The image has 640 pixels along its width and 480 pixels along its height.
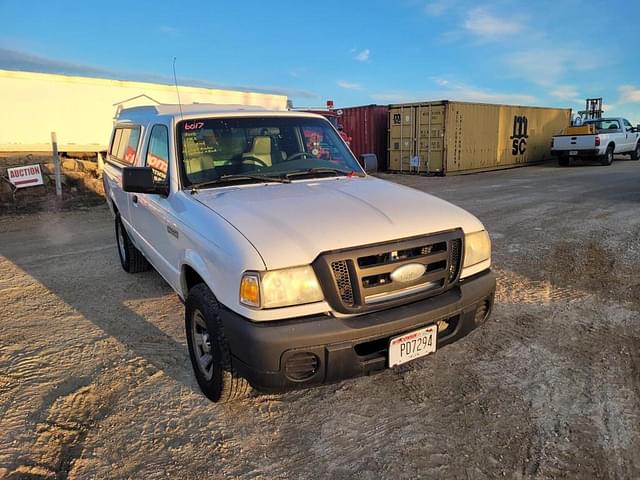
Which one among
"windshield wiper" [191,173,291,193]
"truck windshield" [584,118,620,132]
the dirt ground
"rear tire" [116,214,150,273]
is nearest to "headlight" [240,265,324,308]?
the dirt ground

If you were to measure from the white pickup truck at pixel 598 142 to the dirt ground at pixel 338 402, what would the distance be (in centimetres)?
1696

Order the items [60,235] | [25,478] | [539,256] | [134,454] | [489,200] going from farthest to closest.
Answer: [489,200], [60,235], [539,256], [134,454], [25,478]

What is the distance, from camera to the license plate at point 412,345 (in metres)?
2.56

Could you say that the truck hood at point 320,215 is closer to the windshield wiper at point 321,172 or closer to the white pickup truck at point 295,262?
the white pickup truck at point 295,262

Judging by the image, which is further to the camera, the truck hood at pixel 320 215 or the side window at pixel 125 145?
the side window at pixel 125 145

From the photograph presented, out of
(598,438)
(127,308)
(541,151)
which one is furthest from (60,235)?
(541,151)

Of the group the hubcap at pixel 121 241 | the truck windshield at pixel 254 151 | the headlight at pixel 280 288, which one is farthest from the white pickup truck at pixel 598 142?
the headlight at pixel 280 288

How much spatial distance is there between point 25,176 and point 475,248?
11348mm

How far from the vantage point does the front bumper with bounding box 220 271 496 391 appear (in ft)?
7.61

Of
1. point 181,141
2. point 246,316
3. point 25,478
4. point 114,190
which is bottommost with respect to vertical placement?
point 25,478

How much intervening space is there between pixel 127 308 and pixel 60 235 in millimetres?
4451

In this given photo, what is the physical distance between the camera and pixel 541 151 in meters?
23.6

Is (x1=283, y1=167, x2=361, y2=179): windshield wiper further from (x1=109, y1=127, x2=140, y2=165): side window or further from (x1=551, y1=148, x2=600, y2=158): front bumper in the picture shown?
(x1=551, y1=148, x2=600, y2=158): front bumper

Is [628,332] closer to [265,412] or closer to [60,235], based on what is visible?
[265,412]
